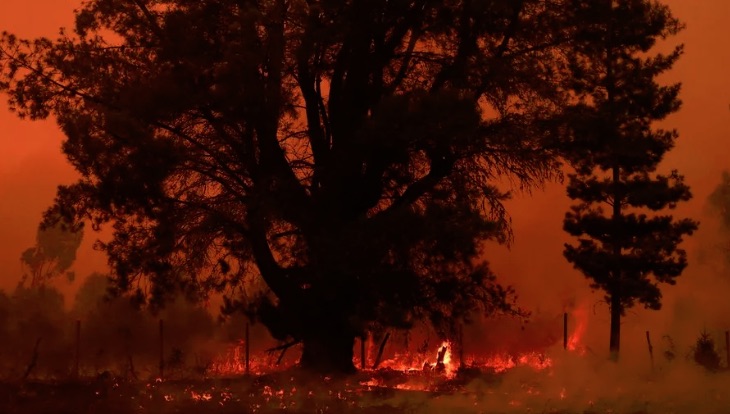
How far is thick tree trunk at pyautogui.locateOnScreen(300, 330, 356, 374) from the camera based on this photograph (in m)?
17.0

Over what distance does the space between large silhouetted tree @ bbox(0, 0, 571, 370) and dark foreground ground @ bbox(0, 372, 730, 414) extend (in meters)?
2.07

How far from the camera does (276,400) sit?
1249 centimetres

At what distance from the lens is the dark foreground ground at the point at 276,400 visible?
37.4 feet

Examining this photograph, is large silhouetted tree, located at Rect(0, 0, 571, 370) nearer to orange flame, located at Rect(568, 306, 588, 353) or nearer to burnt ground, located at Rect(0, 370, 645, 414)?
burnt ground, located at Rect(0, 370, 645, 414)

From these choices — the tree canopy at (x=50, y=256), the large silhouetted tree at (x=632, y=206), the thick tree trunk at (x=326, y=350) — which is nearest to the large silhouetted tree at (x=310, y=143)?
the thick tree trunk at (x=326, y=350)

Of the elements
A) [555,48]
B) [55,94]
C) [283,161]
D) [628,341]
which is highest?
[555,48]

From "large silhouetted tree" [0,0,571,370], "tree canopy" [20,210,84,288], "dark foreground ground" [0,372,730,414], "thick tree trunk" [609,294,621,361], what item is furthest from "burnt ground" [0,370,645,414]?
"tree canopy" [20,210,84,288]

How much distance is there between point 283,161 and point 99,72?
3.77 metres

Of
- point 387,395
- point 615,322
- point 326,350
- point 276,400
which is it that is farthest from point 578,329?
point 276,400

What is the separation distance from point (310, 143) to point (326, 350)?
13.6 ft

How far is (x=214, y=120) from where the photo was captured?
15727mm

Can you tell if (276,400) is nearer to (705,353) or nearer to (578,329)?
(705,353)

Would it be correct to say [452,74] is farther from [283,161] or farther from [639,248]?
[639,248]

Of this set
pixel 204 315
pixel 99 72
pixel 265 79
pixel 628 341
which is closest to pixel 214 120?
pixel 265 79
